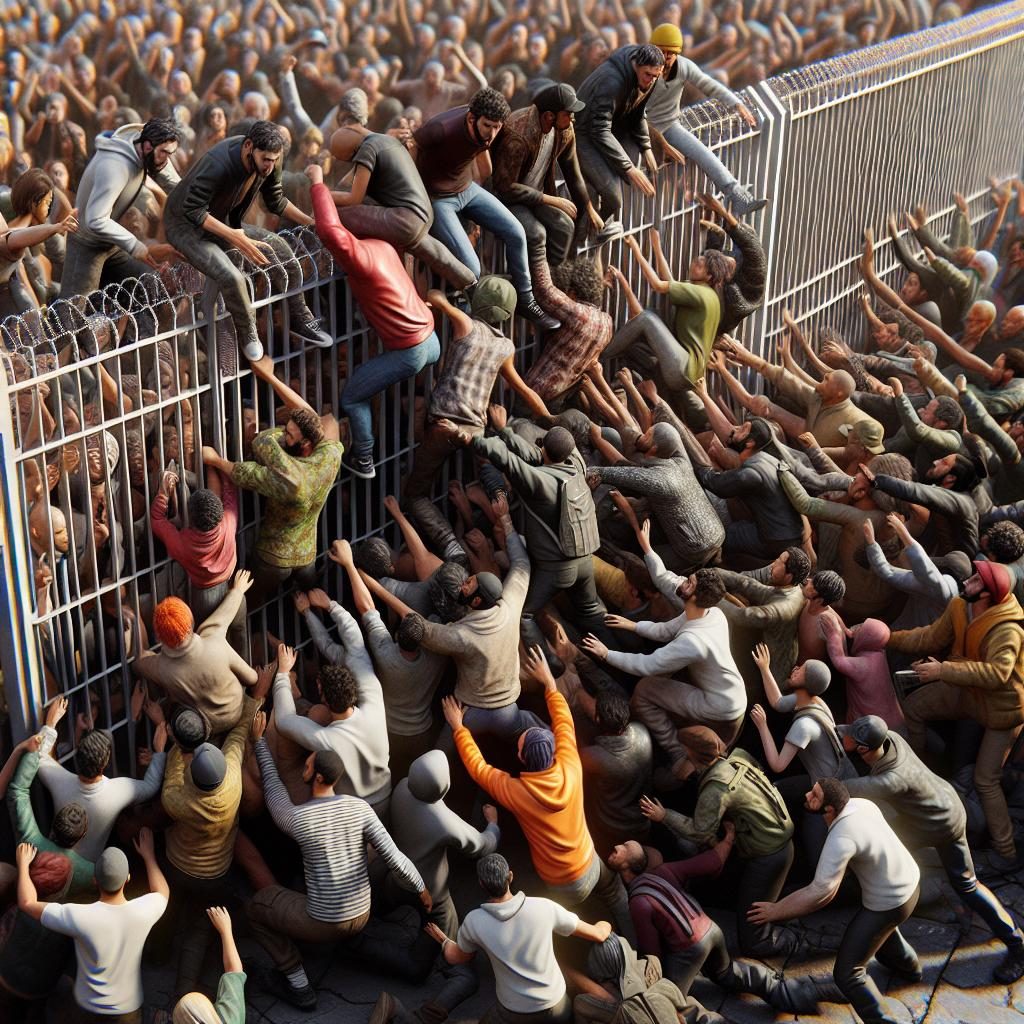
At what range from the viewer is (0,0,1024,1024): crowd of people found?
7.58m

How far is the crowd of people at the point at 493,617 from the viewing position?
758 centimetres

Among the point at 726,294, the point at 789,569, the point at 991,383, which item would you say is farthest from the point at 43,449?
the point at 991,383

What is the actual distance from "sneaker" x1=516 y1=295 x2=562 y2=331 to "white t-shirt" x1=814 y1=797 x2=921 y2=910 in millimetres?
3770

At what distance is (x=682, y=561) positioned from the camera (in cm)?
956

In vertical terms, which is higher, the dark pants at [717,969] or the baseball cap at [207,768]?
the baseball cap at [207,768]

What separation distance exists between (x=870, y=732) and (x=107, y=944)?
388 cm

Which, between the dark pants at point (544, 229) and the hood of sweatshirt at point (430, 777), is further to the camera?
the dark pants at point (544, 229)

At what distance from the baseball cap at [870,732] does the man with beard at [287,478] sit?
3.07 metres

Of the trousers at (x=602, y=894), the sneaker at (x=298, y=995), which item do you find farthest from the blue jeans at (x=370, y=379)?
the sneaker at (x=298, y=995)

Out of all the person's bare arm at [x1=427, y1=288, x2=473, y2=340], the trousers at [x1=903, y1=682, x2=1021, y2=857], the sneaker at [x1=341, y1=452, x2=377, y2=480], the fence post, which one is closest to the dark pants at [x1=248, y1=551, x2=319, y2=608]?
the sneaker at [x1=341, y1=452, x2=377, y2=480]

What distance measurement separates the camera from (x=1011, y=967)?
8.30 m

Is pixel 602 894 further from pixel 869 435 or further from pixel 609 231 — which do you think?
pixel 609 231

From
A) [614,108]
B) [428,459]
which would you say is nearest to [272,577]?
[428,459]

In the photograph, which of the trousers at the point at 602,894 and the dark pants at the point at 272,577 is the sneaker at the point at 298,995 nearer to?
the trousers at the point at 602,894
